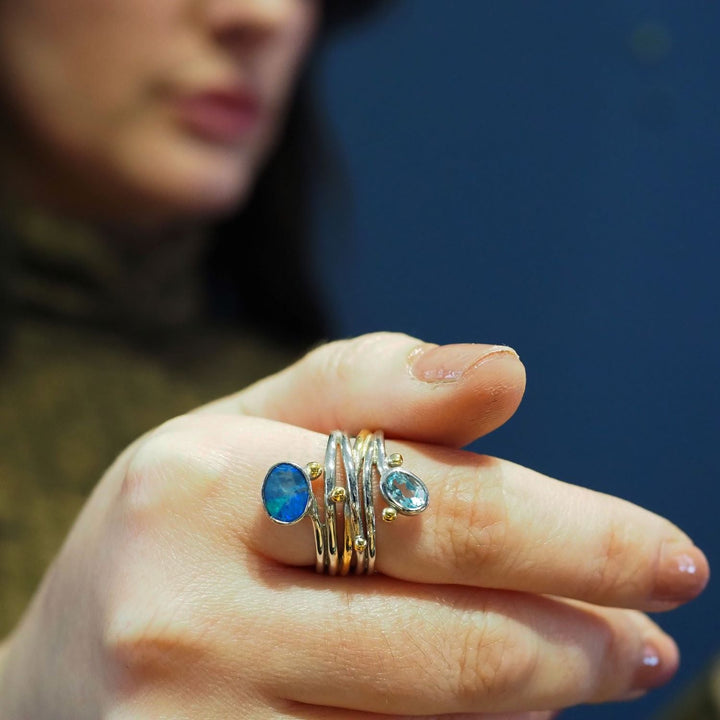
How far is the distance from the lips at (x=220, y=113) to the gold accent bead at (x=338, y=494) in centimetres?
90

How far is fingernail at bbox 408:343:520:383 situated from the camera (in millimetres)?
461

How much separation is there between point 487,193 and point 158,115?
645mm

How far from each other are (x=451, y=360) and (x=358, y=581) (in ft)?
0.59

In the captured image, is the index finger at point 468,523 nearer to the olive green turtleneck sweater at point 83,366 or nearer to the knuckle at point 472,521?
the knuckle at point 472,521

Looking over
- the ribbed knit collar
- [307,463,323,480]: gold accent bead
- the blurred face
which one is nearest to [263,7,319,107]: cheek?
the blurred face

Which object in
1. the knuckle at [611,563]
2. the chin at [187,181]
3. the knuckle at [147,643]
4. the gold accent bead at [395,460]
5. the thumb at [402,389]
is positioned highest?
the chin at [187,181]

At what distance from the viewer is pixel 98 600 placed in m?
0.50

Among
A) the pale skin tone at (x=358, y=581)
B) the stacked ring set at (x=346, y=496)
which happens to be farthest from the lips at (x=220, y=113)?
the stacked ring set at (x=346, y=496)

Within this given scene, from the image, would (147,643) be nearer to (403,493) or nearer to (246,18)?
(403,493)

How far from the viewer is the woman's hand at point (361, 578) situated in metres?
0.46

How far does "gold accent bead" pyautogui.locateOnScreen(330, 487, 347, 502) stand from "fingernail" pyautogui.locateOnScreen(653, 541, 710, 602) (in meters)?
0.28

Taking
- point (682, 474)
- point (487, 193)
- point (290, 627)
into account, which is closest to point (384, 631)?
point (290, 627)

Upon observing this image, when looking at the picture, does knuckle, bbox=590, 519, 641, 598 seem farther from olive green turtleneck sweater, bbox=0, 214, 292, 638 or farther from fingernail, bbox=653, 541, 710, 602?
olive green turtleneck sweater, bbox=0, 214, 292, 638

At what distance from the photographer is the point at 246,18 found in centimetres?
108
